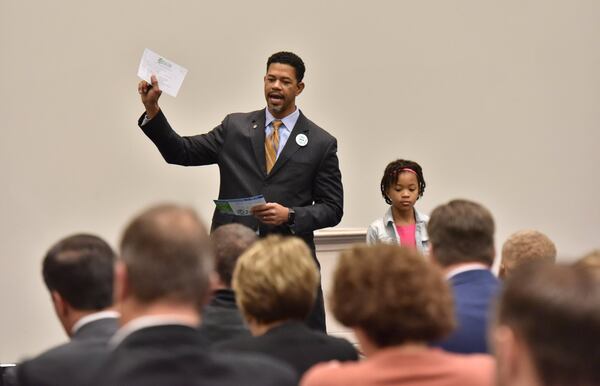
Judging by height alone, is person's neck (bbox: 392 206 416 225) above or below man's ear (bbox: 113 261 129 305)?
below

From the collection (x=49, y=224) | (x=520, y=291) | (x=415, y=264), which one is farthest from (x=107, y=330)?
(x=49, y=224)

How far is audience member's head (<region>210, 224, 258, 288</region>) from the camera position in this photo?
311cm

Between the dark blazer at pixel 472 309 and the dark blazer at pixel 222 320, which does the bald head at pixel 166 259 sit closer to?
the dark blazer at pixel 472 309

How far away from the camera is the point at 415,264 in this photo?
213cm

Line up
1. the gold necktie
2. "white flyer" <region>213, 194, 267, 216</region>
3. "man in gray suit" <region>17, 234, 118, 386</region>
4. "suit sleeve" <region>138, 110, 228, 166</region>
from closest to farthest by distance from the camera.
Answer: "man in gray suit" <region>17, 234, 118, 386</region>
"white flyer" <region>213, 194, 267, 216</region>
"suit sleeve" <region>138, 110, 228, 166</region>
the gold necktie

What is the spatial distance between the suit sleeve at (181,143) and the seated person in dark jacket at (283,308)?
208 centimetres

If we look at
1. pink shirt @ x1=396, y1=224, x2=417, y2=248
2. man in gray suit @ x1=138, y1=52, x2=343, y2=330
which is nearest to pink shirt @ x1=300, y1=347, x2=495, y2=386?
man in gray suit @ x1=138, y1=52, x2=343, y2=330

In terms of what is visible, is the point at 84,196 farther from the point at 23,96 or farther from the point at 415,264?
the point at 415,264

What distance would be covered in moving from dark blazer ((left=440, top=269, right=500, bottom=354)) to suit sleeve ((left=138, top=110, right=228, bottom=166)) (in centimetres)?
208

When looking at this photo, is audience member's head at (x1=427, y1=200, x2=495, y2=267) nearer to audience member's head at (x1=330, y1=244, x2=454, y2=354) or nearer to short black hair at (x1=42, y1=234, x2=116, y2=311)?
audience member's head at (x1=330, y1=244, x2=454, y2=354)

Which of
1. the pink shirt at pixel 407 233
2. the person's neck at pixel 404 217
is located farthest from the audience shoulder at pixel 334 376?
the person's neck at pixel 404 217

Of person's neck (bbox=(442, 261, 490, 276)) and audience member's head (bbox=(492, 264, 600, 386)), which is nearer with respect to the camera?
audience member's head (bbox=(492, 264, 600, 386))

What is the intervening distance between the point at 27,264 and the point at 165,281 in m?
4.53

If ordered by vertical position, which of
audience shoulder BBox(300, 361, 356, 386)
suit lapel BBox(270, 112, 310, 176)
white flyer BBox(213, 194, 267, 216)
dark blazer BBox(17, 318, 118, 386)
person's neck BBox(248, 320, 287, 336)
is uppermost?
suit lapel BBox(270, 112, 310, 176)
